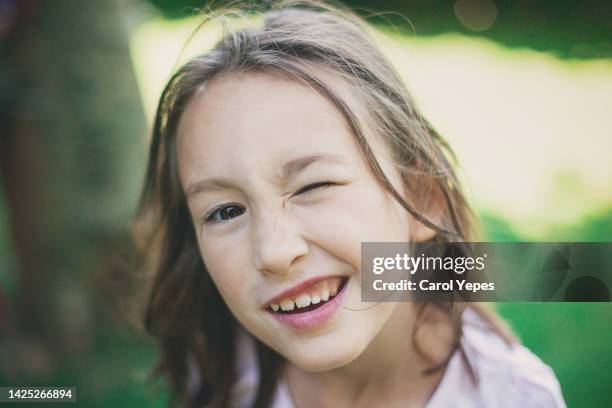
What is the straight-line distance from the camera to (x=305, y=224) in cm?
107

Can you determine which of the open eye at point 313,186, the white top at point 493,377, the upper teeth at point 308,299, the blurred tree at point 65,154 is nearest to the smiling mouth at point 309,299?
the upper teeth at point 308,299

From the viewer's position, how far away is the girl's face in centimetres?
105

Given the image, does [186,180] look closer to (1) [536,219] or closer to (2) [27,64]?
(2) [27,64]

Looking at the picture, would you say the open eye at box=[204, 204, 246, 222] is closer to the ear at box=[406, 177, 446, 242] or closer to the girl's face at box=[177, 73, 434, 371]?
the girl's face at box=[177, 73, 434, 371]

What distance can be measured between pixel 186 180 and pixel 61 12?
1.61 feet

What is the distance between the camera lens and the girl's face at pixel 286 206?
3.44ft

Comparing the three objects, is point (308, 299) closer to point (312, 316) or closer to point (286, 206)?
point (312, 316)

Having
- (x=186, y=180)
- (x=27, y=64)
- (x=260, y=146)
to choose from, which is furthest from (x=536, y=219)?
(x=27, y=64)

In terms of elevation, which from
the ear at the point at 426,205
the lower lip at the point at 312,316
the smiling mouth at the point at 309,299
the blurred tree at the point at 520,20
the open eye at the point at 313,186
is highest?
the blurred tree at the point at 520,20

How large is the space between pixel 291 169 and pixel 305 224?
0.10 meters

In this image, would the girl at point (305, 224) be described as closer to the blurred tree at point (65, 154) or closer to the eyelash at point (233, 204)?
the eyelash at point (233, 204)

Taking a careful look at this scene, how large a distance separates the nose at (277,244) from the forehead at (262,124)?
0.33 feet

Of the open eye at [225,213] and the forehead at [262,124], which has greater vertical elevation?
the forehead at [262,124]

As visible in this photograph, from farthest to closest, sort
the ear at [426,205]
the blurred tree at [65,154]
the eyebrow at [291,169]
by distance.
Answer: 1. the blurred tree at [65,154]
2. the ear at [426,205]
3. the eyebrow at [291,169]
